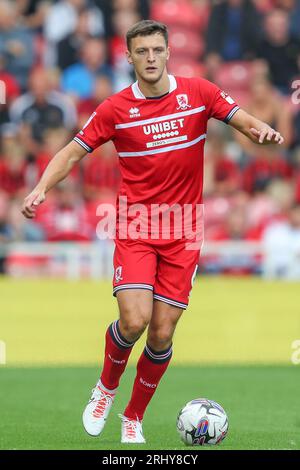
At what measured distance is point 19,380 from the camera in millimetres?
12555

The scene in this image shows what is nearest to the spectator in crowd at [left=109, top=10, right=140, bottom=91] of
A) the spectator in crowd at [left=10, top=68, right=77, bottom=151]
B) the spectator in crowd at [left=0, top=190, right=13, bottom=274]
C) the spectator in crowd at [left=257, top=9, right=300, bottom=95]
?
the spectator in crowd at [left=10, top=68, right=77, bottom=151]

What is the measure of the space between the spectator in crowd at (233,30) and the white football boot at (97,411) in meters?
10.7

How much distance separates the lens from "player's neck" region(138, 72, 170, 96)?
8477 mm

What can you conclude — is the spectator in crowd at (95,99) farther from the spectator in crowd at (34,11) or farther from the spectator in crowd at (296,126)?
the spectator in crowd at (296,126)

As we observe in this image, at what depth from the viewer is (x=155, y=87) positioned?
334 inches

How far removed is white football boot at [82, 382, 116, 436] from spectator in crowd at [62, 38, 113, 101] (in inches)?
397

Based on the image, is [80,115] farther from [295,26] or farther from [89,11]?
[295,26]

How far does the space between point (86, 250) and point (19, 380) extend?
9.24ft

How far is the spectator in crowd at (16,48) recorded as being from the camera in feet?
60.3

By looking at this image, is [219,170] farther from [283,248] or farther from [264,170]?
[283,248]

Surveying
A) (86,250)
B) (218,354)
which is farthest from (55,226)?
(218,354)

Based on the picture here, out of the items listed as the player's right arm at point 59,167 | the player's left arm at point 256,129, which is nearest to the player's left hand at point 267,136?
the player's left arm at point 256,129

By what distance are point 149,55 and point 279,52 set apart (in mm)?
10814

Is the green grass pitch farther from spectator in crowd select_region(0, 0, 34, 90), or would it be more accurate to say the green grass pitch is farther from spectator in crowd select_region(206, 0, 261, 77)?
spectator in crowd select_region(206, 0, 261, 77)
